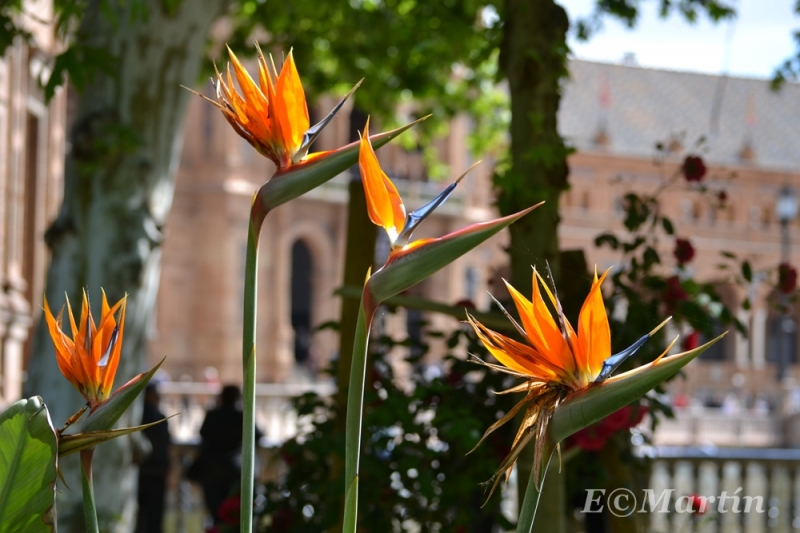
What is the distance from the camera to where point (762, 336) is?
50875 mm

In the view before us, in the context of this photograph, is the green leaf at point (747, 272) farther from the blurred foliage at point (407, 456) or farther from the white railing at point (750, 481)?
the white railing at point (750, 481)

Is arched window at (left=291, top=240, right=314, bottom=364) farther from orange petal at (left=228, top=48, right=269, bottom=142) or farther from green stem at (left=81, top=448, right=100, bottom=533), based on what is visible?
orange petal at (left=228, top=48, right=269, bottom=142)

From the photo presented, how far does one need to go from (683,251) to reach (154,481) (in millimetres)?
5421

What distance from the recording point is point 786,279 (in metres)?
3.78

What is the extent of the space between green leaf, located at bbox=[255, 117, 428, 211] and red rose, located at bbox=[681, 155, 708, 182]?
9.51 feet

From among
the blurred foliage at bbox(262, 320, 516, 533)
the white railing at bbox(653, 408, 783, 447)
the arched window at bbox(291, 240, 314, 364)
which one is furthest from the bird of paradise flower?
the arched window at bbox(291, 240, 314, 364)

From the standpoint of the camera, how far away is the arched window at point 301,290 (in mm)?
40188

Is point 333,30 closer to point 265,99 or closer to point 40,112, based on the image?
point 40,112

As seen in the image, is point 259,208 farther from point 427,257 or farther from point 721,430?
point 721,430

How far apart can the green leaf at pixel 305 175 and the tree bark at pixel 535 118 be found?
7.11 ft

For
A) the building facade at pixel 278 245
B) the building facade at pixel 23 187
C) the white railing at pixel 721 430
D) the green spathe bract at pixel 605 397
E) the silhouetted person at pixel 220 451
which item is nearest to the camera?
the green spathe bract at pixel 605 397

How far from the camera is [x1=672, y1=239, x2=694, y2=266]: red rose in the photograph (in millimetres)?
3689

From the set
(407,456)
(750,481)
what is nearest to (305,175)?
(407,456)

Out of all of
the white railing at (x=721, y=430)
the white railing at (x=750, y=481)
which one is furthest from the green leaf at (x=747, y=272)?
the white railing at (x=721, y=430)
